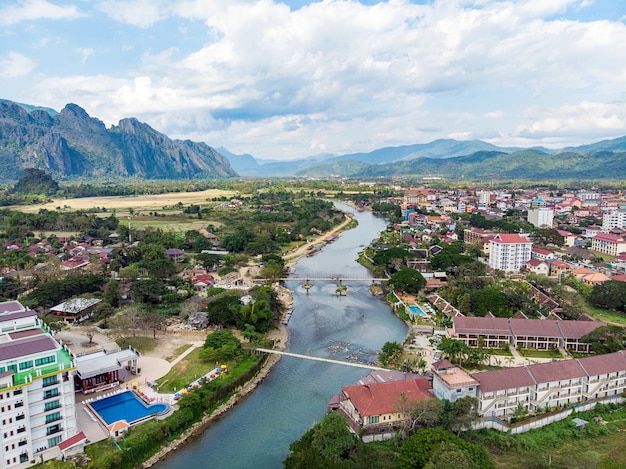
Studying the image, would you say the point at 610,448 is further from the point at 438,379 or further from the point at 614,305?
the point at 614,305

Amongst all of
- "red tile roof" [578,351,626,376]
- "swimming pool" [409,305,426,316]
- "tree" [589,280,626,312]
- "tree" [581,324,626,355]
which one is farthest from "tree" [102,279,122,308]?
"tree" [589,280,626,312]

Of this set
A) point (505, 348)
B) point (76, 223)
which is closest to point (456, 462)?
point (505, 348)

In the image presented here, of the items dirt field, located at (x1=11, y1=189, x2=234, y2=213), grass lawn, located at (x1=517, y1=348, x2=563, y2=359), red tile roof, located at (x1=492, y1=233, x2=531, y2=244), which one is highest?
dirt field, located at (x1=11, y1=189, x2=234, y2=213)

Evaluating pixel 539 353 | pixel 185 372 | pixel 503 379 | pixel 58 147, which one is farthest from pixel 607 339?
pixel 58 147

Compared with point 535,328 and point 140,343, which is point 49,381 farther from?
point 535,328

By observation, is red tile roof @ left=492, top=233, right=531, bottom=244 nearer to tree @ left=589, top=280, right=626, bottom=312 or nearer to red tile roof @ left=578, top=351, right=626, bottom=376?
tree @ left=589, top=280, right=626, bottom=312

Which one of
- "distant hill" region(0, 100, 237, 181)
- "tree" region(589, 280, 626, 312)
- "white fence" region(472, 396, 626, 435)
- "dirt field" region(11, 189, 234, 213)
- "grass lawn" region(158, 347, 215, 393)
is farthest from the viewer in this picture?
"distant hill" region(0, 100, 237, 181)
